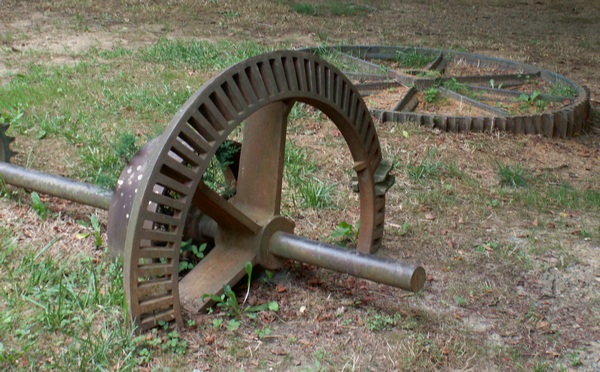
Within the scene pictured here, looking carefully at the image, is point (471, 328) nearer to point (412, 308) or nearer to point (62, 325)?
point (412, 308)

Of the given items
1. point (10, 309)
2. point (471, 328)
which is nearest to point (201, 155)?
point (10, 309)

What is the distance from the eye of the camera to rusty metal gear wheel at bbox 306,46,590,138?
5.61 metres

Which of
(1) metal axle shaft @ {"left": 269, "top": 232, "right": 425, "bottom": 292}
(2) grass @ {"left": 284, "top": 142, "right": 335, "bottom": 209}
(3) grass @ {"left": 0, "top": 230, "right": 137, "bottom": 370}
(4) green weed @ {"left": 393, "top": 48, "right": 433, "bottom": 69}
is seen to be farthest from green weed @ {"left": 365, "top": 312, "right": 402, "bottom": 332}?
(4) green weed @ {"left": 393, "top": 48, "right": 433, "bottom": 69}

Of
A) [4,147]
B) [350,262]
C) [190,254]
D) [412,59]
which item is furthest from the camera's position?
[412,59]

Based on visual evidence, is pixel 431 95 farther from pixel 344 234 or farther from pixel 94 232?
pixel 94 232

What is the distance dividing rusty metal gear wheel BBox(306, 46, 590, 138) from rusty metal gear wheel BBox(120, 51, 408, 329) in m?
2.41

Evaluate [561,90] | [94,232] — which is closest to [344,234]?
[94,232]

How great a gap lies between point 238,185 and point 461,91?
374 centimetres

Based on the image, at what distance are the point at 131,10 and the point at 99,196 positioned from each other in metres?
7.04

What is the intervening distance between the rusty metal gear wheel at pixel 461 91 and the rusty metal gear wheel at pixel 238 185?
7.90 feet

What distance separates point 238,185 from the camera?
3.14m

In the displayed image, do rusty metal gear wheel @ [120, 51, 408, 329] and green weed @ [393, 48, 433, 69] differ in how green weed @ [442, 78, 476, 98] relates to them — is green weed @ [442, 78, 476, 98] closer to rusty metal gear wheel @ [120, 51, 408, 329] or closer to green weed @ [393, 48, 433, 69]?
green weed @ [393, 48, 433, 69]

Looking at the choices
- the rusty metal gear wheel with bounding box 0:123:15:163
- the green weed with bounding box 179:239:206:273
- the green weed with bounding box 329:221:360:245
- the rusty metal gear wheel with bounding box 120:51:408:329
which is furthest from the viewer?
the rusty metal gear wheel with bounding box 0:123:15:163

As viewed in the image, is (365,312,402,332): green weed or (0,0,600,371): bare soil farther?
(365,312,402,332): green weed
